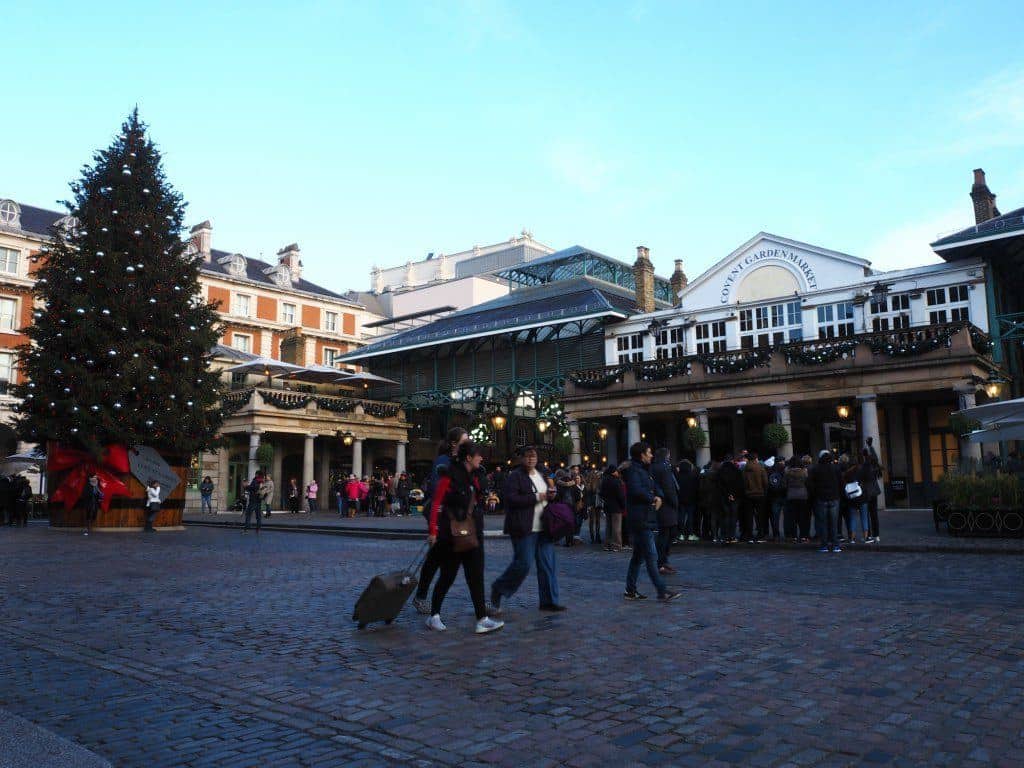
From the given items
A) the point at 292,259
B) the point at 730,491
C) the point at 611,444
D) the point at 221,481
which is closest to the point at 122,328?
the point at 730,491

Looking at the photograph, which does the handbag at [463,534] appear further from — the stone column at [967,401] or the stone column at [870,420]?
the stone column at [967,401]

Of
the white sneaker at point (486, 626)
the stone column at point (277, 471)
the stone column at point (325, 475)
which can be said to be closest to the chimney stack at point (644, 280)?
the stone column at point (325, 475)

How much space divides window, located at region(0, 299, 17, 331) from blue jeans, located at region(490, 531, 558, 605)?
47996 millimetres

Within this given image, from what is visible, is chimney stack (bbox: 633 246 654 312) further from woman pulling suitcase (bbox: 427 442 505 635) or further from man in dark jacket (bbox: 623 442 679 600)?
Result: woman pulling suitcase (bbox: 427 442 505 635)

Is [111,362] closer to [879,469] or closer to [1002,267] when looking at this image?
[879,469]

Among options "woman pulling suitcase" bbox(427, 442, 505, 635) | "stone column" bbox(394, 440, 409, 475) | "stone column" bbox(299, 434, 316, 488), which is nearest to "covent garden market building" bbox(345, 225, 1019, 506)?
"stone column" bbox(394, 440, 409, 475)

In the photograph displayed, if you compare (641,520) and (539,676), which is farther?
(641,520)

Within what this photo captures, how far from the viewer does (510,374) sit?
126ft

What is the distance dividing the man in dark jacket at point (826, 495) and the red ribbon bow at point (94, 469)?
17.4m

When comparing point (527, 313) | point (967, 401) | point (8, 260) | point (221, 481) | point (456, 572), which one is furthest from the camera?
point (8, 260)

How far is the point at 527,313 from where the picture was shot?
126ft

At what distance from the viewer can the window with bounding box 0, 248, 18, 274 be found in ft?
153

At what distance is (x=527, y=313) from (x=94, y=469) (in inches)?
839

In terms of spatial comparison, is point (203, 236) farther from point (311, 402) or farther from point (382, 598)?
point (382, 598)
